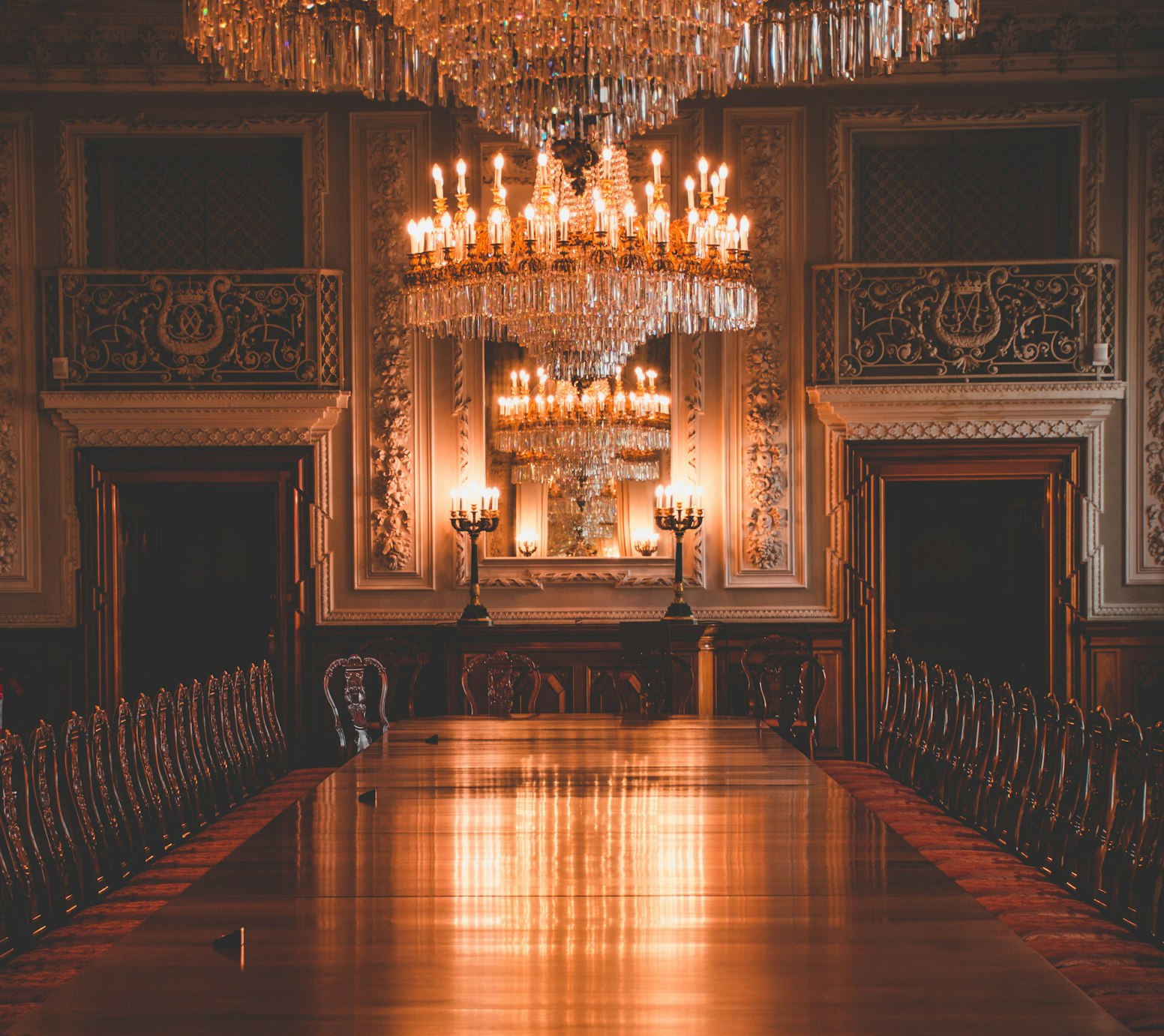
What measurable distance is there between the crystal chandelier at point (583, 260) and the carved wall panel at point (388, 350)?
7.46ft

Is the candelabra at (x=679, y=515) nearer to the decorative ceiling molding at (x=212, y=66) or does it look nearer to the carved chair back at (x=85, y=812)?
the decorative ceiling molding at (x=212, y=66)

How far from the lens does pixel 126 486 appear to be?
8.22 m

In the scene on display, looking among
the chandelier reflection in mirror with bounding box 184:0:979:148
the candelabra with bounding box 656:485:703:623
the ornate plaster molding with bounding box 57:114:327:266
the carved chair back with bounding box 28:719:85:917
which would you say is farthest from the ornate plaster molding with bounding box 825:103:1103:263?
the carved chair back with bounding box 28:719:85:917

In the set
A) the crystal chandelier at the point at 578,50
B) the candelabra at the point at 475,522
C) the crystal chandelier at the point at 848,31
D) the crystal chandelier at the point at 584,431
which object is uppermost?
the crystal chandelier at the point at 848,31

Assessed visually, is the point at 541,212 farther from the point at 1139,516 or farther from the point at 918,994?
the point at 1139,516

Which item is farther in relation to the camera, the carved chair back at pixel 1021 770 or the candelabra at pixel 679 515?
the candelabra at pixel 679 515

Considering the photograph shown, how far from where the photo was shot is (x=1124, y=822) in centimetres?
327

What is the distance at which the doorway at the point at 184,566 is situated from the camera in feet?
26.3

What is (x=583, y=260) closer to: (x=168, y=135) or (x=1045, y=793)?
(x=1045, y=793)

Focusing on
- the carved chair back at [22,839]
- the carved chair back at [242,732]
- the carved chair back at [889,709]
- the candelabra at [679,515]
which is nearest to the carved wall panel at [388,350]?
the candelabra at [679,515]

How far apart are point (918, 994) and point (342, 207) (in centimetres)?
716

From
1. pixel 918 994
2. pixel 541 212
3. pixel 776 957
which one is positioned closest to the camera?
pixel 918 994

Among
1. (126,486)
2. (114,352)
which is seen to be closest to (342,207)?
(114,352)

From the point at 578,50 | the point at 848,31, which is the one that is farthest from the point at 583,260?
the point at 848,31
